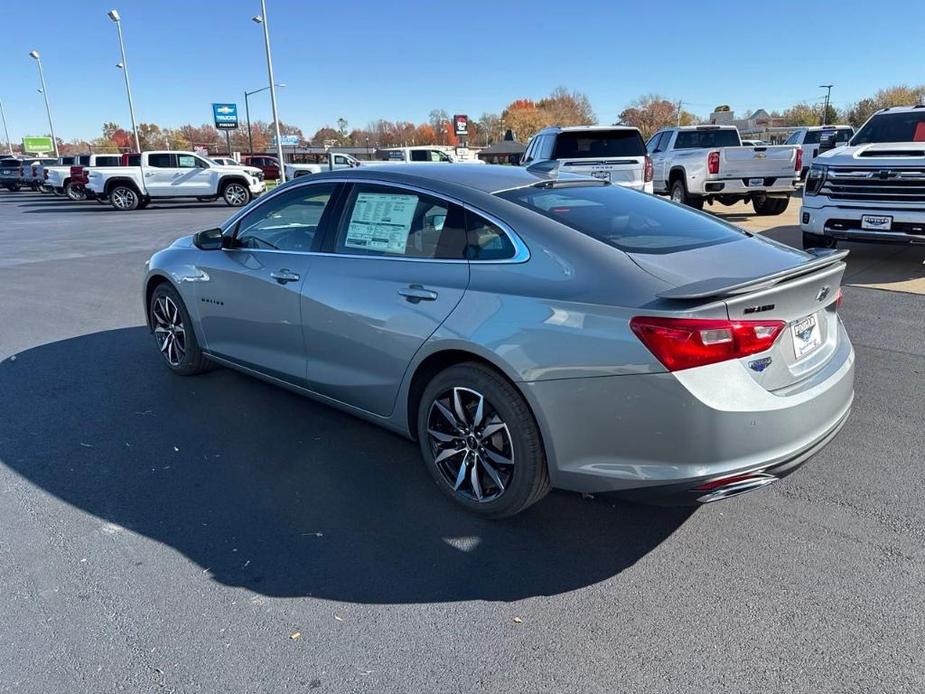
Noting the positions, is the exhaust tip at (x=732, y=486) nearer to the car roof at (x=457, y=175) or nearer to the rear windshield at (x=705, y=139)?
the car roof at (x=457, y=175)

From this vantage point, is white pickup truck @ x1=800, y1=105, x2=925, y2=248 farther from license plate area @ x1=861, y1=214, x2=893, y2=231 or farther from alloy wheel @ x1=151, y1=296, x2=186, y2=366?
alloy wheel @ x1=151, y1=296, x2=186, y2=366

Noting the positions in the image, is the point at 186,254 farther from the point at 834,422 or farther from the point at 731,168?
the point at 731,168

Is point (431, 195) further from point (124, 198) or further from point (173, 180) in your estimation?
point (124, 198)

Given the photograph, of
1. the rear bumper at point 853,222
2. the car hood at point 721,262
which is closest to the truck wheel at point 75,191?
the rear bumper at point 853,222

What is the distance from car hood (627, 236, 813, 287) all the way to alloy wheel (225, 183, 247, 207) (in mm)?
23848

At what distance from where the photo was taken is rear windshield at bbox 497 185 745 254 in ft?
10.4

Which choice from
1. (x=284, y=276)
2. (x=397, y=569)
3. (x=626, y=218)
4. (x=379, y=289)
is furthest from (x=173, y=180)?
(x=397, y=569)

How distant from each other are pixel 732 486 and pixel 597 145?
394 inches

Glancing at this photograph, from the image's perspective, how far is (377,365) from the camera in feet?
11.8

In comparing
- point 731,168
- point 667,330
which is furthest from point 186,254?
point 731,168

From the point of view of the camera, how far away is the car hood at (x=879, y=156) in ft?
A: 25.3

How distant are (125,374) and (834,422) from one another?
16.5 feet

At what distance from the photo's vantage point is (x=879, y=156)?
26.5ft

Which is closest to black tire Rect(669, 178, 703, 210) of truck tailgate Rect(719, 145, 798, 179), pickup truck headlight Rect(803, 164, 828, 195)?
truck tailgate Rect(719, 145, 798, 179)
